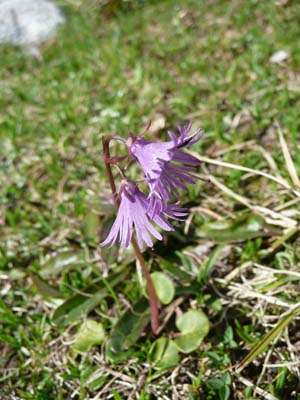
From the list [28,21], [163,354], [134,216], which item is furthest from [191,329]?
[28,21]

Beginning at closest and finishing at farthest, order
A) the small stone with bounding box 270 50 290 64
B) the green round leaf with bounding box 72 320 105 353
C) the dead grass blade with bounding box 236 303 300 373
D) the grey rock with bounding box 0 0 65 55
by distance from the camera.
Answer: the dead grass blade with bounding box 236 303 300 373
the green round leaf with bounding box 72 320 105 353
the small stone with bounding box 270 50 290 64
the grey rock with bounding box 0 0 65 55

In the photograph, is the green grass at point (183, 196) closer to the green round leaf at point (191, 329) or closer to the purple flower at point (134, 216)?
the green round leaf at point (191, 329)

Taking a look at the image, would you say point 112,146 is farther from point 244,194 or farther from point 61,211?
point 244,194

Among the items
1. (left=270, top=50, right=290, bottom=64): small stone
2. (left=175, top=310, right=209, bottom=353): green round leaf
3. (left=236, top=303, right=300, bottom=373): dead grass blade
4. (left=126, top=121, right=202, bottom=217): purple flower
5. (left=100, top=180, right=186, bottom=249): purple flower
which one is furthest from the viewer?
(left=270, top=50, right=290, bottom=64): small stone

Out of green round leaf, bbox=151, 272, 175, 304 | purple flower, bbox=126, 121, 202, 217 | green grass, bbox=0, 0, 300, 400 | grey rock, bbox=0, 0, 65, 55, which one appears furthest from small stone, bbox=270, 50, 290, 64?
grey rock, bbox=0, 0, 65, 55

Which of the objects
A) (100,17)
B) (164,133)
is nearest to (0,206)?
(164,133)

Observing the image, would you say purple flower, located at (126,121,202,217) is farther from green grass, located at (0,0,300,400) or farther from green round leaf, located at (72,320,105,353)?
green round leaf, located at (72,320,105,353)

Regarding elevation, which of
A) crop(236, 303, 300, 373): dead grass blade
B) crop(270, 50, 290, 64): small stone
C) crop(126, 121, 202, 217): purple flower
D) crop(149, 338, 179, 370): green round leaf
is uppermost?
crop(126, 121, 202, 217): purple flower
